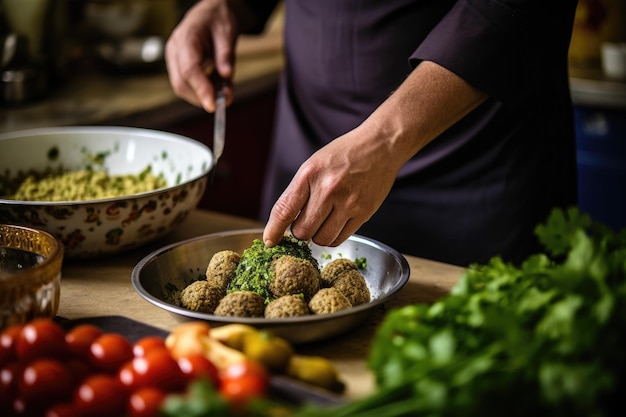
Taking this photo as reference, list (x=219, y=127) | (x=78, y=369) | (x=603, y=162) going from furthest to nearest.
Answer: (x=603, y=162)
(x=219, y=127)
(x=78, y=369)

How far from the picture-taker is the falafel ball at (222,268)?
3.74 ft

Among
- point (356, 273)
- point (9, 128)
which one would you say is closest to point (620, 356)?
point (356, 273)

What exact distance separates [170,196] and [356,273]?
396mm

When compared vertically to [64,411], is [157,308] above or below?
below

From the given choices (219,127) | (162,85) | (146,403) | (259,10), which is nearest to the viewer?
(146,403)

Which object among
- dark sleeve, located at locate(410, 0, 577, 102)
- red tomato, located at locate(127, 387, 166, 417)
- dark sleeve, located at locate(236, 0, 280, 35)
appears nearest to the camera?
red tomato, located at locate(127, 387, 166, 417)

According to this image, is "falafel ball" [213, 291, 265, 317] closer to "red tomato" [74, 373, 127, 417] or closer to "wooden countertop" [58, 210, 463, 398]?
"wooden countertop" [58, 210, 463, 398]

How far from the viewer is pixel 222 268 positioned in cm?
115

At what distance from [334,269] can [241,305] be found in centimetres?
18

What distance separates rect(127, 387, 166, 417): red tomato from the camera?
0.72 meters

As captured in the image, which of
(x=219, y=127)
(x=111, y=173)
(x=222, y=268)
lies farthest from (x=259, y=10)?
(x=222, y=268)

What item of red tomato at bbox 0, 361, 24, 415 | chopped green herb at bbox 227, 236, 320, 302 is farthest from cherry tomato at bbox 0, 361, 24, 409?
chopped green herb at bbox 227, 236, 320, 302

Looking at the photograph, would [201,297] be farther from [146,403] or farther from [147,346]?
[146,403]

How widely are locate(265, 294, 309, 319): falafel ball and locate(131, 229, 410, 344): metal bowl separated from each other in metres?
0.03
